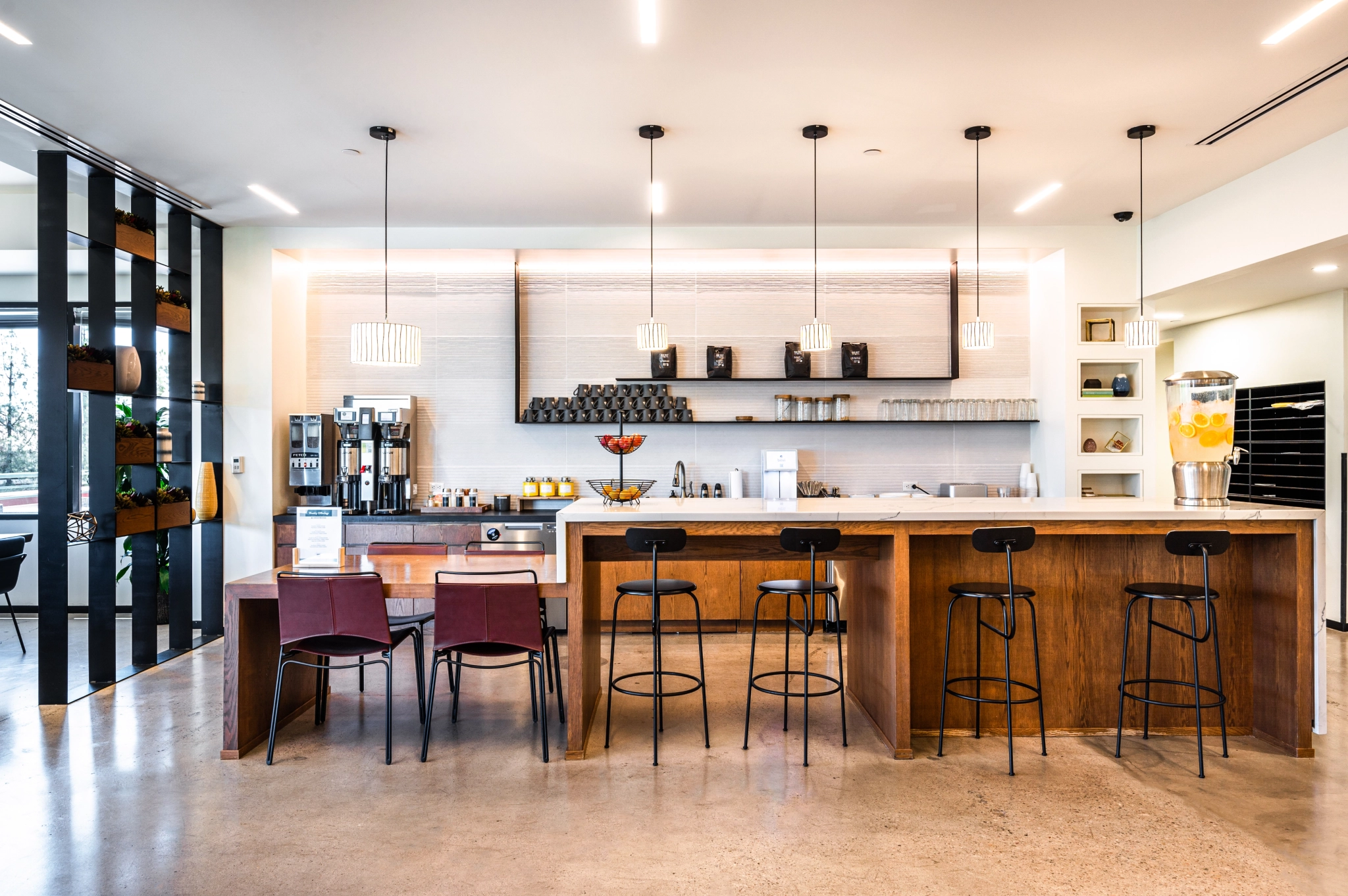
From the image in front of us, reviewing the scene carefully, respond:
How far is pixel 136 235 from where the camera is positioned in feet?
17.2

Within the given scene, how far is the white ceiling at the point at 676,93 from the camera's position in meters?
3.37

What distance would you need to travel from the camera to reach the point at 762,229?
6566mm

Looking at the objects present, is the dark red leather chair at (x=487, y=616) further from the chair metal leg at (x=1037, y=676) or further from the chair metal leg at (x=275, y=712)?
the chair metal leg at (x=1037, y=676)

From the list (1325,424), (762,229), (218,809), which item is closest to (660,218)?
(762,229)

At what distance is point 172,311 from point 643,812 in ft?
16.1

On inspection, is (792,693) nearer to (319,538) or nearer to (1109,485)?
(319,538)

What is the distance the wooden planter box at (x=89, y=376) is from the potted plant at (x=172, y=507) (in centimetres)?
90

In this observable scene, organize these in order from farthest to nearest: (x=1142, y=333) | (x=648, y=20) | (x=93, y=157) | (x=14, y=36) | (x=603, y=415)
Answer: (x=603, y=415) → (x=1142, y=333) → (x=93, y=157) → (x=14, y=36) → (x=648, y=20)

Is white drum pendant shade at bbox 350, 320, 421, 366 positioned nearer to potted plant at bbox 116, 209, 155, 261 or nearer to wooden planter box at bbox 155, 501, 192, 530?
potted plant at bbox 116, 209, 155, 261

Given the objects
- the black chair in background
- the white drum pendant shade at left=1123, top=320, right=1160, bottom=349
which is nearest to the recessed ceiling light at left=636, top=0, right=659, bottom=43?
the white drum pendant shade at left=1123, top=320, right=1160, bottom=349

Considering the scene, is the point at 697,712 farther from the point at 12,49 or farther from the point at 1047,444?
the point at 12,49

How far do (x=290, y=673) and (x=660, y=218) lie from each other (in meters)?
4.21

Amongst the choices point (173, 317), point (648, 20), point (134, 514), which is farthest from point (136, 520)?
point (648, 20)

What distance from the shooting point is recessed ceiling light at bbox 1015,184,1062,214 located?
554cm
